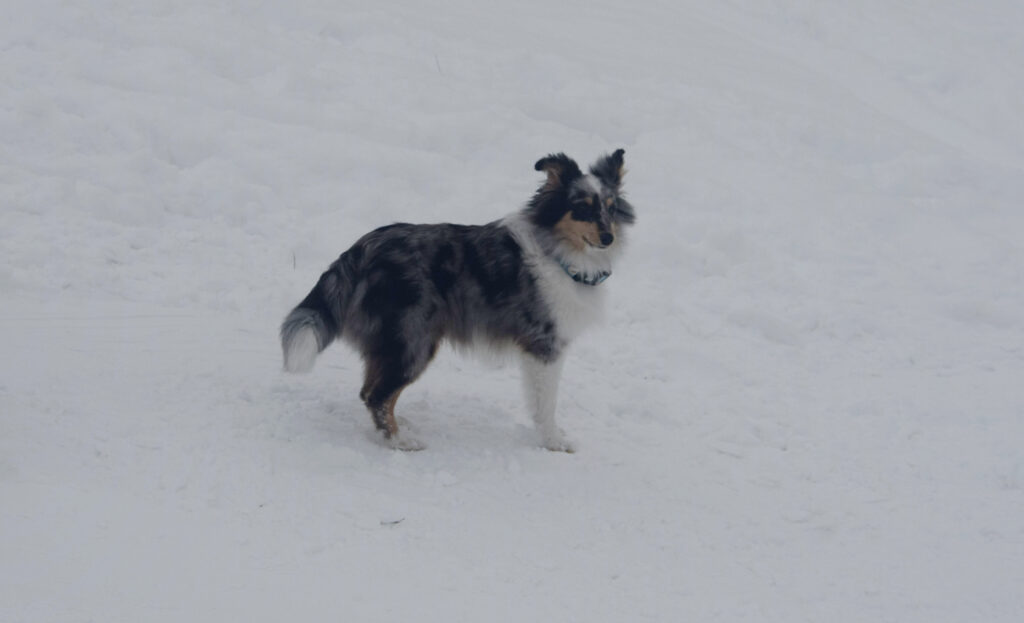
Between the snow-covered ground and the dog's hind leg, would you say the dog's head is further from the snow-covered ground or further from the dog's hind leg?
the snow-covered ground

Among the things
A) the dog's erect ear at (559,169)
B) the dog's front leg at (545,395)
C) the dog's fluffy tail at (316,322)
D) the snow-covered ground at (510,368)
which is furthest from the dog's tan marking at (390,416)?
the dog's erect ear at (559,169)

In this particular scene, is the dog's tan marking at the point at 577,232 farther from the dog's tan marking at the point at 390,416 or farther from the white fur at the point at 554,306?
the dog's tan marking at the point at 390,416

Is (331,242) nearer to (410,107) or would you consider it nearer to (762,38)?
(410,107)

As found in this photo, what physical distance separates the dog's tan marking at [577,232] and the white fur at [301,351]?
5.61ft

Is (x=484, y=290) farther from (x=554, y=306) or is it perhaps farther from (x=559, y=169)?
(x=559, y=169)

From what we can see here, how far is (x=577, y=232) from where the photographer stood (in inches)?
225

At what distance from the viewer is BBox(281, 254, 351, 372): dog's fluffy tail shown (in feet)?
17.4

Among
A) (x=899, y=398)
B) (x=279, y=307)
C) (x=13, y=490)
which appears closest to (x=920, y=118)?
(x=899, y=398)

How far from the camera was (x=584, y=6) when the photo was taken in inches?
546

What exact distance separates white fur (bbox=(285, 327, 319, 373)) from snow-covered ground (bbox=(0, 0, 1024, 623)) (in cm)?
42

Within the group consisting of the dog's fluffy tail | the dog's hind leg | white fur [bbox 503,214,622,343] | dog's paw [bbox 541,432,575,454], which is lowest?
dog's paw [bbox 541,432,575,454]

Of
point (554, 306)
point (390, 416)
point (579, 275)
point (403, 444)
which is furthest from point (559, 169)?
point (403, 444)

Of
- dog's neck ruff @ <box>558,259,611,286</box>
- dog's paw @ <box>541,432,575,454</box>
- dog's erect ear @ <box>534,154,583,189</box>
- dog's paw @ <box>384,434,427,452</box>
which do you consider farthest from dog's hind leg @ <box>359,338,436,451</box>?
dog's erect ear @ <box>534,154,583,189</box>

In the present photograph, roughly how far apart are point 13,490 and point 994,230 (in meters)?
9.13
